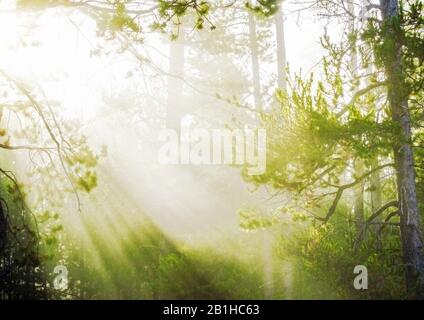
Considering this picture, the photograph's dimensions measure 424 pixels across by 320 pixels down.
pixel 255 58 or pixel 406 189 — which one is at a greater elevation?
pixel 255 58

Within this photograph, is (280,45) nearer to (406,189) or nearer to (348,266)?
(406,189)

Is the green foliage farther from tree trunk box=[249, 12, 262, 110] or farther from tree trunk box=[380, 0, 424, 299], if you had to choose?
tree trunk box=[249, 12, 262, 110]

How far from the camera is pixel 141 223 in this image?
1203 cm

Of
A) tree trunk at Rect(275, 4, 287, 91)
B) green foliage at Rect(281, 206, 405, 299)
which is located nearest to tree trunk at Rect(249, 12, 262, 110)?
tree trunk at Rect(275, 4, 287, 91)

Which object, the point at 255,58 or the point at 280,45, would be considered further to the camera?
the point at 255,58

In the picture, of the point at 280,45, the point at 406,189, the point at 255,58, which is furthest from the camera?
the point at 255,58

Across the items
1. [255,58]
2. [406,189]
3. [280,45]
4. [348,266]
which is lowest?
[348,266]

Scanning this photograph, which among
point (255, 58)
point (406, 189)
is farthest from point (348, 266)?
point (255, 58)

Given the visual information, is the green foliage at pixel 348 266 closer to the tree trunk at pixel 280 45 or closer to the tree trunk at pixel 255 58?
the tree trunk at pixel 280 45

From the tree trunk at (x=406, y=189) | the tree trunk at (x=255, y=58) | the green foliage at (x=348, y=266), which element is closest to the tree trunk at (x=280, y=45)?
the tree trunk at (x=255, y=58)

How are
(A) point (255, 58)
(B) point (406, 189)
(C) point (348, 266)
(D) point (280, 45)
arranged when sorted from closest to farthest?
(B) point (406, 189) → (C) point (348, 266) → (D) point (280, 45) → (A) point (255, 58)
